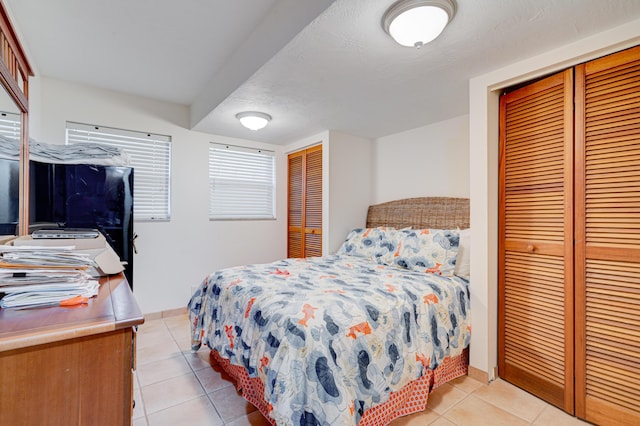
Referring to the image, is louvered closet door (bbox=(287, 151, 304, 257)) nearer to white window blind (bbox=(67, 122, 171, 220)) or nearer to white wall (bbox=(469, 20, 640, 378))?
white window blind (bbox=(67, 122, 171, 220))

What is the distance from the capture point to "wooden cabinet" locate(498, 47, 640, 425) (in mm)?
1580

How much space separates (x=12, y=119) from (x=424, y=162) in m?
3.23

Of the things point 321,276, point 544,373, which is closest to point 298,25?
point 321,276

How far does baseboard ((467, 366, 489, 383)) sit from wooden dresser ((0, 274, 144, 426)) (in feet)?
7.20

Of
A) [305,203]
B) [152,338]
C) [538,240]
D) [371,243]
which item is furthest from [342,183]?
[152,338]

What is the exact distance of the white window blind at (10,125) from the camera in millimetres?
1300

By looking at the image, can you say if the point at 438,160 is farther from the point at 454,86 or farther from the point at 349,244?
the point at 349,244

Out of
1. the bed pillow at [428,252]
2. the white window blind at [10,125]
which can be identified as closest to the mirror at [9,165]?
the white window blind at [10,125]

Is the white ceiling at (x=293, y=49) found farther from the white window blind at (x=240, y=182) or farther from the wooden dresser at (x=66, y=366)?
the wooden dresser at (x=66, y=366)

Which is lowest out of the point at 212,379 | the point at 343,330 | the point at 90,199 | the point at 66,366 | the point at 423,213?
the point at 212,379

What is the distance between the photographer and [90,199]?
2.47m

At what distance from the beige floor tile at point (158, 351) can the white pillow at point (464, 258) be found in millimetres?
2460

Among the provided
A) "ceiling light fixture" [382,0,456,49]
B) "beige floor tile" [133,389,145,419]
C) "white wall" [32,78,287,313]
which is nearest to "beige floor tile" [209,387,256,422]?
"beige floor tile" [133,389,145,419]

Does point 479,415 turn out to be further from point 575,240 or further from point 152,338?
point 152,338
